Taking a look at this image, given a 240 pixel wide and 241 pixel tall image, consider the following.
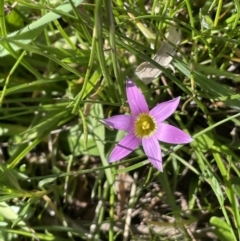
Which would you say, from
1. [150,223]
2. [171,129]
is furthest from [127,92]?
[150,223]

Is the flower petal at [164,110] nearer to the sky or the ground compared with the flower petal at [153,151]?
nearer to the sky

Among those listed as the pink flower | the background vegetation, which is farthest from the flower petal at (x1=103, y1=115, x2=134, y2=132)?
the background vegetation

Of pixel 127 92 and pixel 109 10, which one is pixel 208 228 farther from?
pixel 109 10

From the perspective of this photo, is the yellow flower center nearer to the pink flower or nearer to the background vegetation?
the pink flower

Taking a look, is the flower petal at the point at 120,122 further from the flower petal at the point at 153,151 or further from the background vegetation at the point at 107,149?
the background vegetation at the point at 107,149

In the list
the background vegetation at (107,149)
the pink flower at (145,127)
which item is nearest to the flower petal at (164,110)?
the pink flower at (145,127)

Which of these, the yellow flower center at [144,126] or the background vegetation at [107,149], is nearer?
the yellow flower center at [144,126]

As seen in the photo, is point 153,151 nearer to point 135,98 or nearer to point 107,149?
point 135,98

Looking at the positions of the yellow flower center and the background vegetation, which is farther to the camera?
the background vegetation
